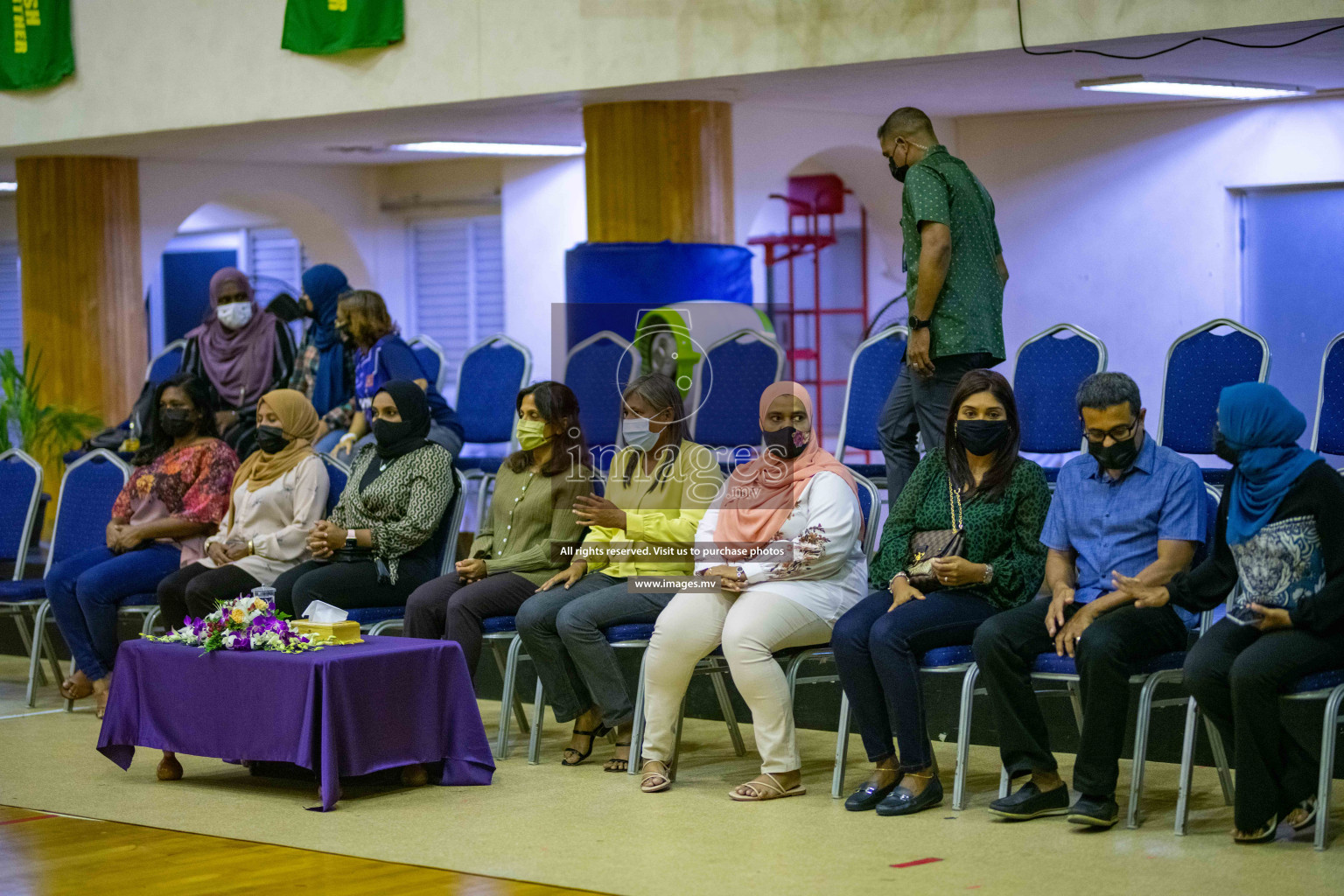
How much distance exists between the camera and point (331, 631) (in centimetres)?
509

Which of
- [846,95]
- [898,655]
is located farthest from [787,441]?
[846,95]

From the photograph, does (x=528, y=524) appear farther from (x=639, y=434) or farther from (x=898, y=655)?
(x=898, y=655)

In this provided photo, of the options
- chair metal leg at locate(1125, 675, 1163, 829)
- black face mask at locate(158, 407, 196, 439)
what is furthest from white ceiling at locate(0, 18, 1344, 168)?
chair metal leg at locate(1125, 675, 1163, 829)

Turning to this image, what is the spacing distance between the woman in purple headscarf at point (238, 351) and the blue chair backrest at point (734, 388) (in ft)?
7.87

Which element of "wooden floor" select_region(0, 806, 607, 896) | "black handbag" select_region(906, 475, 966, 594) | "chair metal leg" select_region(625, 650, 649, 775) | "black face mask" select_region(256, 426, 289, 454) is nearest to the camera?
"wooden floor" select_region(0, 806, 607, 896)

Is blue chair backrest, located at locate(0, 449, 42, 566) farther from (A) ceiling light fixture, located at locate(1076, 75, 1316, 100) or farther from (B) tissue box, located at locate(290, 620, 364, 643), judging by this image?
(A) ceiling light fixture, located at locate(1076, 75, 1316, 100)

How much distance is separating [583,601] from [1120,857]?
198cm

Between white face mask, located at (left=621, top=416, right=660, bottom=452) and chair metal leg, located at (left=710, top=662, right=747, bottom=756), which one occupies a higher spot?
white face mask, located at (left=621, top=416, right=660, bottom=452)

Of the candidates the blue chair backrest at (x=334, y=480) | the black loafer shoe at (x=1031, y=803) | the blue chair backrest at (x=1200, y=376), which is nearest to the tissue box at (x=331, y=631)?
the blue chair backrest at (x=334, y=480)

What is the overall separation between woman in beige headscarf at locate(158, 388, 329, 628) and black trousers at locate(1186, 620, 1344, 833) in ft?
11.4

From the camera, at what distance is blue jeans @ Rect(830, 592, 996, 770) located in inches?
183

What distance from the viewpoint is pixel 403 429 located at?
6.09 meters

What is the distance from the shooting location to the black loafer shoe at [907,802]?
460 centimetres

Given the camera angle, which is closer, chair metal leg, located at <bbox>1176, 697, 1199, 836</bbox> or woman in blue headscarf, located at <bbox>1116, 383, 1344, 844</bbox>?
woman in blue headscarf, located at <bbox>1116, 383, 1344, 844</bbox>
